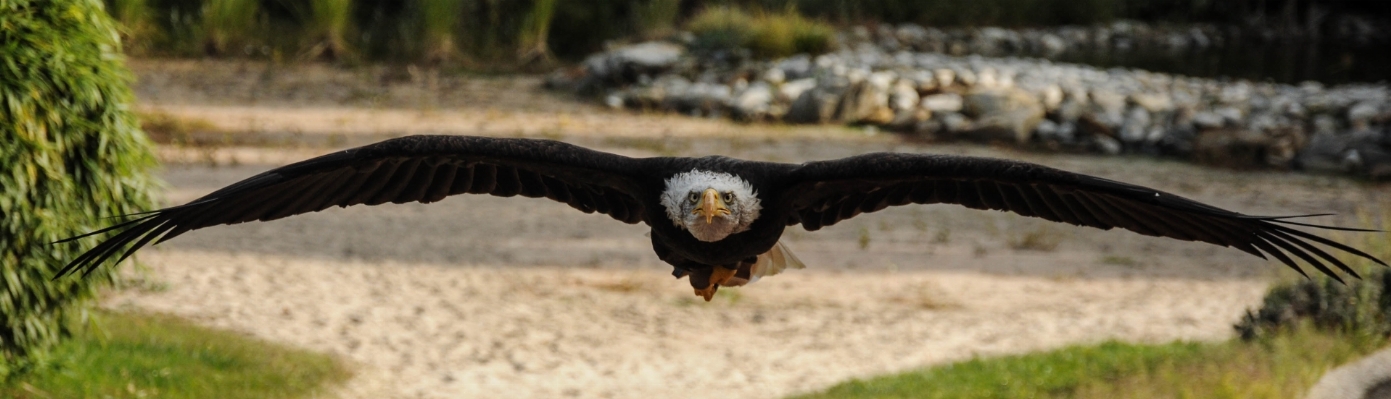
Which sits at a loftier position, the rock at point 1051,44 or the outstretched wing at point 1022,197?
the rock at point 1051,44

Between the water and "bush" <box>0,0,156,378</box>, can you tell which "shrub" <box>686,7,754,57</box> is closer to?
the water

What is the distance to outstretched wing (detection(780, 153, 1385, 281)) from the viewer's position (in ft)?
11.3

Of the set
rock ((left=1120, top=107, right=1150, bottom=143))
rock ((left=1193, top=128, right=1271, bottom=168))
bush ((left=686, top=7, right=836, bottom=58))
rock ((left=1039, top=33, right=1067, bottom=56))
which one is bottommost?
rock ((left=1193, top=128, right=1271, bottom=168))

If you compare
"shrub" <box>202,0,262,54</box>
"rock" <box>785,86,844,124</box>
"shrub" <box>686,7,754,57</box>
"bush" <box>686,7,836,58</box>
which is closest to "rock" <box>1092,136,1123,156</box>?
"rock" <box>785,86,844,124</box>

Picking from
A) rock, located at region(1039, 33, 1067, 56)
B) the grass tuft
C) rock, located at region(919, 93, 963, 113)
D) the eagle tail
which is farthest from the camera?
rock, located at region(1039, 33, 1067, 56)

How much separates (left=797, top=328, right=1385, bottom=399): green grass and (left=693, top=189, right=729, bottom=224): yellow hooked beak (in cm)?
251

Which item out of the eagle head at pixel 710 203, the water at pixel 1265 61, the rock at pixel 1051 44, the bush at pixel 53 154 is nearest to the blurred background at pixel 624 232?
the bush at pixel 53 154

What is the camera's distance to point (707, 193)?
3342 millimetres

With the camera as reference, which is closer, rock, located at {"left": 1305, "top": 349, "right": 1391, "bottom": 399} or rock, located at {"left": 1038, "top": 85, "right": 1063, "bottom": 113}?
rock, located at {"left": 1305, "top": 349, "right": 1391, "bottom": 399}

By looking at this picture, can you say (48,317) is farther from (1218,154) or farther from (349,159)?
(1218,154)

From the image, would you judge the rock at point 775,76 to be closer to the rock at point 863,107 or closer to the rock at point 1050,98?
the rock at point 863,107

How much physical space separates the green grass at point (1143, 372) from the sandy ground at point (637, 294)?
0.50 m

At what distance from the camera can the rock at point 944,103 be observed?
14.2 metres

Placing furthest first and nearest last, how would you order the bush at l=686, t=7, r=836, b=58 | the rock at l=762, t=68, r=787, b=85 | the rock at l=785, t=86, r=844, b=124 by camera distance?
the bush at l=686, t=7, r=836, b=58
the rock at l=762, t=68, r=787, b=85
the rock at l=785, t=86, r=844, b=124
